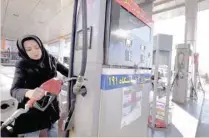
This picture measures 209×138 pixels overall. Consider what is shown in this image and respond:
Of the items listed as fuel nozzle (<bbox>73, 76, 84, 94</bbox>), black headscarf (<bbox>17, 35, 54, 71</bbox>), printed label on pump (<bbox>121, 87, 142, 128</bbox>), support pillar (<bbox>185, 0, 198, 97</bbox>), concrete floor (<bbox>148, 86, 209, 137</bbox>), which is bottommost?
concrete floor (<bbox>148, 86, 209, 137</bbox>)

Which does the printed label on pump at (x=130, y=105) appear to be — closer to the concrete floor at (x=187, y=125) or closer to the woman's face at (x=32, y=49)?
the woman's face at (x=32, y=49)

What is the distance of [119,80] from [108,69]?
0.22 m

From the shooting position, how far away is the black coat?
1250 mm

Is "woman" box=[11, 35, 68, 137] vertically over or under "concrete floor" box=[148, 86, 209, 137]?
over

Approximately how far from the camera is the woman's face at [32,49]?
133 cm

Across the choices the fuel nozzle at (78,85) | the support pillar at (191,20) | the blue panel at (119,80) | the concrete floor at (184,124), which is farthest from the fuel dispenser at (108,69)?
the support pillar at (191,20)

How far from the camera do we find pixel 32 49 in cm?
134

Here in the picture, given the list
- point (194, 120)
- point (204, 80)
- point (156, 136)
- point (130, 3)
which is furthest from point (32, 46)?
point (204, 80)

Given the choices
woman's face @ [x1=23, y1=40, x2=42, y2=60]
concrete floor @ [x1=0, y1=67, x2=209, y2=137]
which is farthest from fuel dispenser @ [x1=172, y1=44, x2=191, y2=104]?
woman's face @ [x1=23, y1=40, x2=42, y2=60]

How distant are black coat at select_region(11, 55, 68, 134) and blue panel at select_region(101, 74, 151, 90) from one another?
1.56 feet

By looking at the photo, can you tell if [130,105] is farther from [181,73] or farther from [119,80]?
[181,73]

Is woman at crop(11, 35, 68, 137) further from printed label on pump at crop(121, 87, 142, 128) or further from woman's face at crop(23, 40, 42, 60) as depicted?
printed label on pump at crop(121, 87, 142, 128)

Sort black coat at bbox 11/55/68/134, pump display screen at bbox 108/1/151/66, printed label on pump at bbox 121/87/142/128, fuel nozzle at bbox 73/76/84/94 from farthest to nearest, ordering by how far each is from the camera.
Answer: printed label on pump at bbox 121/87/142/128 → pump display screen at bbox 108/1/151/66 → black coat at bbox 11/55/68/134 → fuel nozzle at bbox 73/76/84/94

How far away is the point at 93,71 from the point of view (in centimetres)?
127
